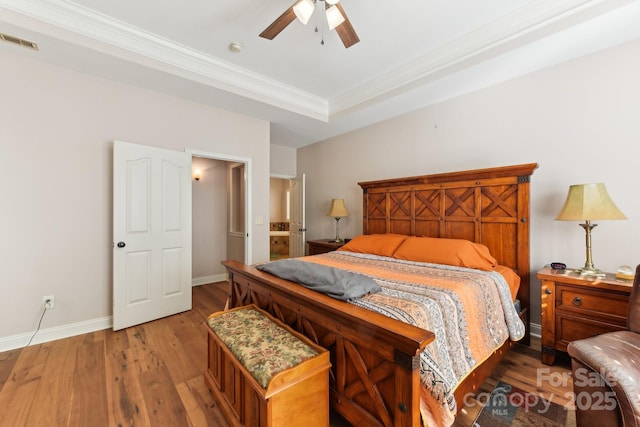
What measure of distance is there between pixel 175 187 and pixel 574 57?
4308mm

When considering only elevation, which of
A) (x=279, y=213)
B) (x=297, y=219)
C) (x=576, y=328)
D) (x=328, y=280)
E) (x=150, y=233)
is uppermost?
(x=279, y=213)

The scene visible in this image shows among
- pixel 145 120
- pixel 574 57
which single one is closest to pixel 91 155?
pixel 145 120

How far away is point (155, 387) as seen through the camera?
190 cm

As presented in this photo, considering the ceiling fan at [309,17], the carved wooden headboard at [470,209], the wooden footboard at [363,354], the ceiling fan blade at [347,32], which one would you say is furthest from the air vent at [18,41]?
the carved wooden headboard at [470,209]

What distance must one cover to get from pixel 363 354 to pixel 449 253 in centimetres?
162

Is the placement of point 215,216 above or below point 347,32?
below

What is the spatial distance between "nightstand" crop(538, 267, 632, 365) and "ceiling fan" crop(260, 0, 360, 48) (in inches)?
98.4

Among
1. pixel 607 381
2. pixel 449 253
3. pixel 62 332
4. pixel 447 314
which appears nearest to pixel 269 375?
pixel 447 314

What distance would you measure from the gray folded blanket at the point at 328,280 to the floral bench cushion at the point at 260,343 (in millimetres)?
317

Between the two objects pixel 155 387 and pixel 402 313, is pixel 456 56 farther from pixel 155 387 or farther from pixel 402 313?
pixel 155 387

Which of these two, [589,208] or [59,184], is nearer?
[589,208]

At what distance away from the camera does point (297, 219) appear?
16.9 ft

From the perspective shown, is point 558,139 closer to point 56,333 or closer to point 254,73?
point 254,73

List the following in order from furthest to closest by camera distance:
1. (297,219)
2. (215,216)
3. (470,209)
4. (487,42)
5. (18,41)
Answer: (297,219) < (215,216) < (470,209) < (487,42) < (18,41)
